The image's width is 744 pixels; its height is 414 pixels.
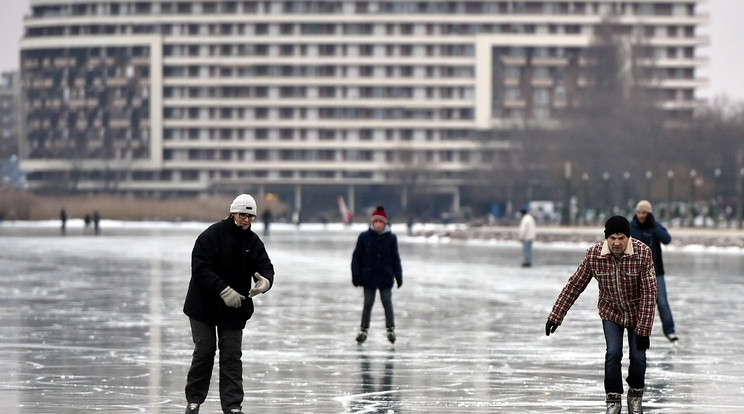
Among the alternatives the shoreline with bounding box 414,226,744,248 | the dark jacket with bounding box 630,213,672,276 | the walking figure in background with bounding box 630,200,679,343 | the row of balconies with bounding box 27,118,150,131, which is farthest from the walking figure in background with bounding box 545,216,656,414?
the row of balconies with bounding box 27,118,150,131

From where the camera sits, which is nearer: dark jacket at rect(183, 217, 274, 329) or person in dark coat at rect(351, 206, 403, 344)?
dark jacket at rect(183, 217, 274, 329)

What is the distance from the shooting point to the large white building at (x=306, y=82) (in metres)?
140

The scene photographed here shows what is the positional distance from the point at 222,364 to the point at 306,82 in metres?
133

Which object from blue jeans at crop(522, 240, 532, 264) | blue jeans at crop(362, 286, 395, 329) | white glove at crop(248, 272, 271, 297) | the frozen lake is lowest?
blue jeans at crop(522, 240, 532, 264)

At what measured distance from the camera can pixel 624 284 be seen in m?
9.52

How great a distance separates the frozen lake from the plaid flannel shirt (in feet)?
3.50

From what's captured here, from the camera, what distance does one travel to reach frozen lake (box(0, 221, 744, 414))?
35.9 feet

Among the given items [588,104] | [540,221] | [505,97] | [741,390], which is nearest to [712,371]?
[741,390]

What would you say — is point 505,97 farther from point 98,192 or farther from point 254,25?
point 98,192

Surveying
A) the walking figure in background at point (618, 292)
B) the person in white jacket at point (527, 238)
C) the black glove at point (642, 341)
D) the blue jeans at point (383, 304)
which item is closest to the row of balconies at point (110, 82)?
the person in white jacket at point (527, 238)

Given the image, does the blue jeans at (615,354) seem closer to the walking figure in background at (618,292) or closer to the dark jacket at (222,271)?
the walking figure in background at (618,292)

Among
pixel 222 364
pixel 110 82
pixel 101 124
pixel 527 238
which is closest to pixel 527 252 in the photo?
pixel 527 238

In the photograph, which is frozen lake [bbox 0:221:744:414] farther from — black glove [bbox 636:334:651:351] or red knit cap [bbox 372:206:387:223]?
red knit cap [bbox 372:206:387:223]

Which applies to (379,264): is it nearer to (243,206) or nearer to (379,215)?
(379,215)
